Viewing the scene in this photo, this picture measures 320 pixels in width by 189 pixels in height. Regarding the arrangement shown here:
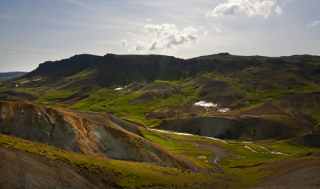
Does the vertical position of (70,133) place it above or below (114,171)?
above

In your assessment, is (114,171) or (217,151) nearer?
(114,171)

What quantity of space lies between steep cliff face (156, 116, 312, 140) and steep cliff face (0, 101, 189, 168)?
305 ft

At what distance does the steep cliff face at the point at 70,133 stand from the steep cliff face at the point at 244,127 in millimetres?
92898

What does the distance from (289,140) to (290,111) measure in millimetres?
60278

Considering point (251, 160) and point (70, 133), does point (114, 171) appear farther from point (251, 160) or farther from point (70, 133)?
point (251, 160)

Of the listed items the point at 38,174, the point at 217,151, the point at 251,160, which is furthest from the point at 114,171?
the point at 217,151

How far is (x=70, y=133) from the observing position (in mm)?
47156

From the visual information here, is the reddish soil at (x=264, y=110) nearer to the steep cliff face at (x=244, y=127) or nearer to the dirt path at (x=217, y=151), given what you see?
the steep cliff face at (x=244, y=127)

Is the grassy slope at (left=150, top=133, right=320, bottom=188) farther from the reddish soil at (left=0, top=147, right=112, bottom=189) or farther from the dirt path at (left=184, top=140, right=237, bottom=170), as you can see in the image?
the reddish soil at (left=0, top=147, right=112, bottom=189)

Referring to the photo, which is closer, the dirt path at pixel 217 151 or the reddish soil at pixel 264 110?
the dirt path at pixel 217 151

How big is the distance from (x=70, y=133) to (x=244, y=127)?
12349 cm

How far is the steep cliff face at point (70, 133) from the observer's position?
42594mm

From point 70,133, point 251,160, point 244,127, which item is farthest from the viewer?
point 244,127

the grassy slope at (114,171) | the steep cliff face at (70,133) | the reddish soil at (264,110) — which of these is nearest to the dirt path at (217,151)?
the steep cliff face at (70,133)
